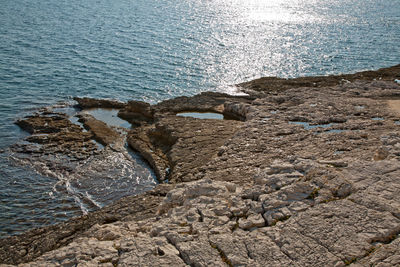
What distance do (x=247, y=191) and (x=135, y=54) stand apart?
31.4 metres

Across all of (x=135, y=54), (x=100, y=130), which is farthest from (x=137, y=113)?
(x=135, y=54)

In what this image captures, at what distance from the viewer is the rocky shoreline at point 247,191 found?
36.0 ft

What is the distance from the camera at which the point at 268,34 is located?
5381 cm

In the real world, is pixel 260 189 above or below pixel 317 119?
below

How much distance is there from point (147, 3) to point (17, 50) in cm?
4554

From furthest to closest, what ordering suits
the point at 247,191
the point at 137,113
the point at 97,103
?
the point at 97,103
the point at 137,113
the point at 247,191

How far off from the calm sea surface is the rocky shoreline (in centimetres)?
226

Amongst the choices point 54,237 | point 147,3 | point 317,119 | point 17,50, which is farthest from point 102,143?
point 147,3

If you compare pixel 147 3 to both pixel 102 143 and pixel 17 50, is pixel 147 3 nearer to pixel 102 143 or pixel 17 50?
pixel 17 50

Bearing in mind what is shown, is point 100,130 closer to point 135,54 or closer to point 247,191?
point 247,191

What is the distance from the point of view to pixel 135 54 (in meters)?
42.5

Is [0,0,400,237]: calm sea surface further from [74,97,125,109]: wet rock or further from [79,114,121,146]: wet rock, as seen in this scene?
[79,114,121,146]: wet rock

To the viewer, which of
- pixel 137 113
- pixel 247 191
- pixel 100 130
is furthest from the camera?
pixel 137 113

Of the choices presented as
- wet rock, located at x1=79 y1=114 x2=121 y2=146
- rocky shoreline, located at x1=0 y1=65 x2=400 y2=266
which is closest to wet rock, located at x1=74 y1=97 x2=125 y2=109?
wet rock, located at x1=79 y1=114 x2=121 y2=146
